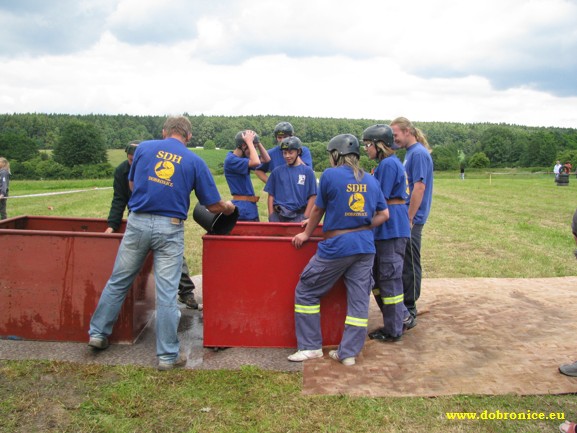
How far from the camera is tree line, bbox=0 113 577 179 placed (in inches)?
2333

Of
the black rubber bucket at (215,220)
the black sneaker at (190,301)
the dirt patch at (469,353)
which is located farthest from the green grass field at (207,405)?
the black sneaker at (190,301)

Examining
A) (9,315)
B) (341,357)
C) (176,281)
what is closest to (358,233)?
(341,357)

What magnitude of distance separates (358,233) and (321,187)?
522mm

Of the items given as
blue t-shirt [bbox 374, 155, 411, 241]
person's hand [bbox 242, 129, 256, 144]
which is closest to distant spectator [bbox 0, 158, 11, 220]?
person's hand [bbox 242, 129, 256, 144]

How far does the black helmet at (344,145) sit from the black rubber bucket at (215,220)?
3.65ft

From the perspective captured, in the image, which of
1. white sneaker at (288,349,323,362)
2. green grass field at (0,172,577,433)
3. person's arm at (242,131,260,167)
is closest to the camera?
green grass field at (0,172,577,433)

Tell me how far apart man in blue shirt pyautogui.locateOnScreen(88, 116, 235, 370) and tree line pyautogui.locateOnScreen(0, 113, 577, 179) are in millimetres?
33338

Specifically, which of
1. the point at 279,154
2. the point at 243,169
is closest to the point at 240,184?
the point at 243,169

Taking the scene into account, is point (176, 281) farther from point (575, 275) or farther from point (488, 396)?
point (575, 275)

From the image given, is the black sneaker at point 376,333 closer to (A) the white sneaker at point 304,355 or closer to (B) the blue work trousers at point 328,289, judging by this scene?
(B) the blue work trousers at point 328,289

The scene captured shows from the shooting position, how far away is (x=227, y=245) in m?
4.80

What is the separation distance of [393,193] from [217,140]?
150 ft

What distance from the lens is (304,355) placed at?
4.68 meters

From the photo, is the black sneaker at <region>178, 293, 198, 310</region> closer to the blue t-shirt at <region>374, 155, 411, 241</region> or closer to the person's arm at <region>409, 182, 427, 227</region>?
the blue t-shirt at <region>374, 155, 411, 241</region>
